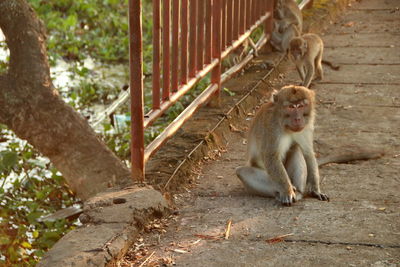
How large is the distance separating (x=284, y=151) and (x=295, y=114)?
0.30 m

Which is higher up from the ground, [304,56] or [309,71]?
[304,56]

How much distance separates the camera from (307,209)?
5.03m

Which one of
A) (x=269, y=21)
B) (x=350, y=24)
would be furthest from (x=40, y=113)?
(x=350, y=24)

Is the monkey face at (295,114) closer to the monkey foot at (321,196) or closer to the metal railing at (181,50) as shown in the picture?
the monkey foot at (321,196)

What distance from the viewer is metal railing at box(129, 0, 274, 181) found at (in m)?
4.96

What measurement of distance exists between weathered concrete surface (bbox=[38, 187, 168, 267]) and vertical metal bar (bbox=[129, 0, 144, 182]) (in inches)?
8.3

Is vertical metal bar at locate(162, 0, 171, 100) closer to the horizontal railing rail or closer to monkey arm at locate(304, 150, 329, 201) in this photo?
the horizontal railing rail

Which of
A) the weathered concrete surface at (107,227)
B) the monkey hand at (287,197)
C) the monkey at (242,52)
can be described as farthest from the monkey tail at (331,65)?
the weathered concrete surface at (107,227)

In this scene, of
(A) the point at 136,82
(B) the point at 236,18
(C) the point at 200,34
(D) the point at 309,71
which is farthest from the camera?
(D) the point at 309,71

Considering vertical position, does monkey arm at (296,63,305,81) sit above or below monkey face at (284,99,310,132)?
below

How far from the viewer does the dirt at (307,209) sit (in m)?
4.34

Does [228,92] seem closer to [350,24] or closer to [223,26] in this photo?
[223,26]

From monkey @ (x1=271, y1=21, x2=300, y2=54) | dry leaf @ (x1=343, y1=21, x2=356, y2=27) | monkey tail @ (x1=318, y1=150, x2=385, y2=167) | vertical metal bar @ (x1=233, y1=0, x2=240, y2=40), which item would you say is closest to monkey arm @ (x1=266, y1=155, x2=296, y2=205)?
monkey tail @ (x1=318, y1=150, x2=385, y2=167)

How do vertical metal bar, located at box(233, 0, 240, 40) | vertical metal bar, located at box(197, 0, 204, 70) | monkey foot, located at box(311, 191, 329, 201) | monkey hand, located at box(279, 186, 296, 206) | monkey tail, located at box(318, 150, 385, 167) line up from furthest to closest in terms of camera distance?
vertical metal bar, located at box(233, 0, 240, 40), vertical metal bar, located at box(197, 0, 204, 70), monkey tail, located at box(318, 150, 385, 167), monkey foot, located at box(311, 191, 329, 201), monkey hand, located at box(279, 186, 296, 206)
